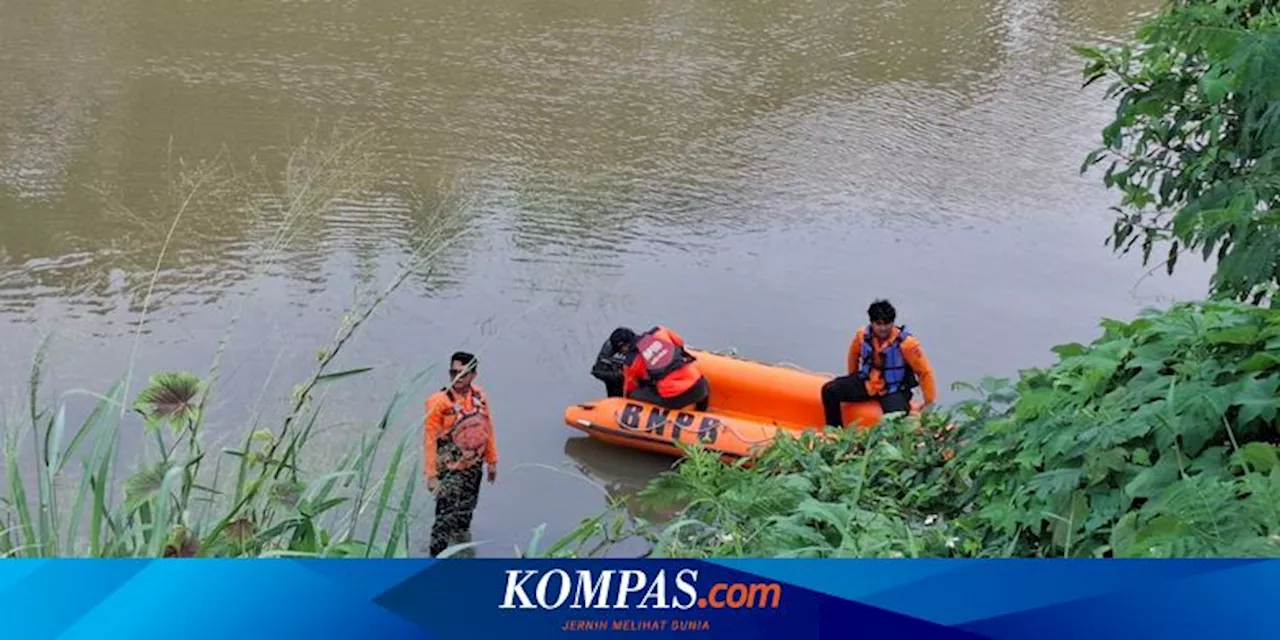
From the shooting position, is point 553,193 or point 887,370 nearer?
point 887,370

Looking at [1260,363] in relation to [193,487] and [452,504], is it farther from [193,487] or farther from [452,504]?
[193,487]

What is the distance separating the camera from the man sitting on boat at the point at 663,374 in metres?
7.08

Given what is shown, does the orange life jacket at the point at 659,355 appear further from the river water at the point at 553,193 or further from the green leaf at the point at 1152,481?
the green leaf at the point at 1152,481

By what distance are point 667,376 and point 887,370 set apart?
1.20 meters

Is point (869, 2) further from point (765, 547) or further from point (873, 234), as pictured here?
point (765, 547)

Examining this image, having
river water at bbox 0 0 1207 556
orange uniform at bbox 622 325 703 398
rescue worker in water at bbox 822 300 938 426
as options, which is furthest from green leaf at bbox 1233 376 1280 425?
orange uniform at bbox 622 325 703 398

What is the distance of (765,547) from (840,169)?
848cm

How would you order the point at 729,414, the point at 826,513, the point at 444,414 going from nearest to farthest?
the point at 826,513 → the point at 444,414 → the point at 729,414

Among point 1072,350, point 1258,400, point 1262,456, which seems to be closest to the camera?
point 1262,456

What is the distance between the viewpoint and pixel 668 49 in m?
14.8

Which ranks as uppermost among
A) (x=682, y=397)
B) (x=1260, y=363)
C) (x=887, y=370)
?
(x=1260, y=363)

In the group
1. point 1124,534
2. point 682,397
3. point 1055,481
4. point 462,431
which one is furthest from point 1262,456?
point 682,397

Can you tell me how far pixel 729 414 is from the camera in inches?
288

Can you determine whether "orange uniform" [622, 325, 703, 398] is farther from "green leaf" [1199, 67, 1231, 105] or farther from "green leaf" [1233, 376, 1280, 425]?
"green leaf" [1233, 376, 1280, 425]
